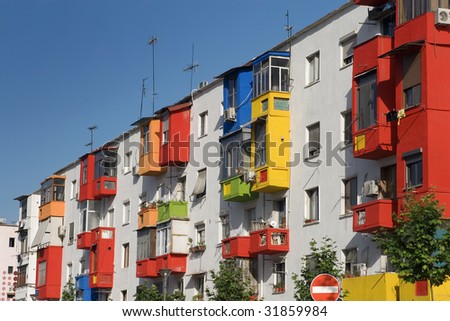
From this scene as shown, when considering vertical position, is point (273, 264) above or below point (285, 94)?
below

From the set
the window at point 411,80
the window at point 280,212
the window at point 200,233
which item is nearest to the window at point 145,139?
the window at point 200,233

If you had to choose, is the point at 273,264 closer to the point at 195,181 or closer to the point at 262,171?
the point at 262,171

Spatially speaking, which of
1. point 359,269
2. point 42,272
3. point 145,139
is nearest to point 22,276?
point 42,272

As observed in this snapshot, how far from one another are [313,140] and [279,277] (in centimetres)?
653

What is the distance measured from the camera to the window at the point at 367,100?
3856 centimetres

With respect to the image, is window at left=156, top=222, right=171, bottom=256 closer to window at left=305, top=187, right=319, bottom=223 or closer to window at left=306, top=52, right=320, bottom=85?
window at left=305, top=187, right=319, bottom=223

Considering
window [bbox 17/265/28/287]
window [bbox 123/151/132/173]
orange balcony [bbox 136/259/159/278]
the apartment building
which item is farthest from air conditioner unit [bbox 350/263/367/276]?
window [bbox 17/265/28/287]

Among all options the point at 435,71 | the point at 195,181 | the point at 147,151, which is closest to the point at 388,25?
the point at 435,71

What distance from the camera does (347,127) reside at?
42.0m

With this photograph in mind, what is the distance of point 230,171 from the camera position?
4950 cm

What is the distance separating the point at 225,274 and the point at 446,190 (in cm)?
1410

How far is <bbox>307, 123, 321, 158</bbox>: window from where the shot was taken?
44.1 m

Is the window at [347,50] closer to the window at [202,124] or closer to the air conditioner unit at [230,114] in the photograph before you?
the air conditioner unit at [230,114]

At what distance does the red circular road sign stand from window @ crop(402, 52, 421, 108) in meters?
13.6
